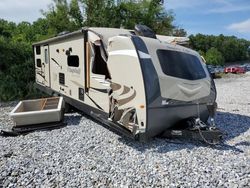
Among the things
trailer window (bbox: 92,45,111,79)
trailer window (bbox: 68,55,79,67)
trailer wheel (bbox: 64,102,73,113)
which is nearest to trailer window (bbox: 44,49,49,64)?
trailer wheel (bbox: 64,102,73,113)

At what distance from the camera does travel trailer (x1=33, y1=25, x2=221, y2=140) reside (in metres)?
6.13

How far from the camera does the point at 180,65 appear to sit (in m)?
6.88

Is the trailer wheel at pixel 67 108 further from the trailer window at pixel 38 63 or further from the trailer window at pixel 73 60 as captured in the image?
the trailer window at pixel 38 63

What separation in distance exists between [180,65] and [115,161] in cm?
258

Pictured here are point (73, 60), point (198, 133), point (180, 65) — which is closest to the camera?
point (198, 133)

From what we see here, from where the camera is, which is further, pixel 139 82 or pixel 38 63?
pixel 38 63

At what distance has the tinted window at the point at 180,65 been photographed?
257 inches

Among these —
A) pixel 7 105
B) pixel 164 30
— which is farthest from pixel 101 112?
pixel 164 30

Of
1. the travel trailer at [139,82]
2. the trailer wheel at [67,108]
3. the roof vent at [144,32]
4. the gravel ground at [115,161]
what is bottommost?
the gravel ground at [115,161]

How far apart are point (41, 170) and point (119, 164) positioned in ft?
4.07

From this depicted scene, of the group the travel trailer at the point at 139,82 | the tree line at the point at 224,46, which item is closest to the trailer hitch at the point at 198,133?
the travel trailer at the point at 139,82

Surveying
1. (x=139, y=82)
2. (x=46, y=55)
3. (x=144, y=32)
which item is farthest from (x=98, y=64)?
(x=46, y=55)

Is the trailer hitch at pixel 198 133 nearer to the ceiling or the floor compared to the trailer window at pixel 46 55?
nearer to the floor

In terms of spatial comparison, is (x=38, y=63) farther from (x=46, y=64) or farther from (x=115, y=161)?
(x=115, y=161)
